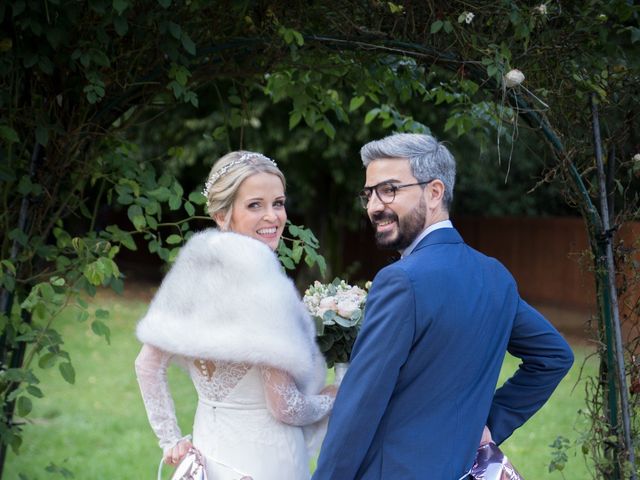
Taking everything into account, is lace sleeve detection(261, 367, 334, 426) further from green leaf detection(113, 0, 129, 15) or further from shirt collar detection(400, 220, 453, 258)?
green leaf detection(113, 0, 129, 15)

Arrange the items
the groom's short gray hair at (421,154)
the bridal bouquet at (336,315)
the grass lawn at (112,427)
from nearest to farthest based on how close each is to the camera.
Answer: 1. the groom's short gray hair at (421,154)
2. the bridal bouquet at (336,315)
3. the grass lawn at (112,427)

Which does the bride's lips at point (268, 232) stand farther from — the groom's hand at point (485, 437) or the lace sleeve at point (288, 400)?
the groom's hand at point (485, 437)

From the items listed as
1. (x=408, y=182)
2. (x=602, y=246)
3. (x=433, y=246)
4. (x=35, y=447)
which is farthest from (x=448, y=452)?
(x=35, y=447)

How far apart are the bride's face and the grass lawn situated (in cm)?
246

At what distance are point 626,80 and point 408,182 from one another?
1.52 metres

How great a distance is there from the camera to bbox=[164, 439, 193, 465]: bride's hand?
9.29 feet

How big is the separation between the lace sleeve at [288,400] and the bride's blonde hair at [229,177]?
56 cm

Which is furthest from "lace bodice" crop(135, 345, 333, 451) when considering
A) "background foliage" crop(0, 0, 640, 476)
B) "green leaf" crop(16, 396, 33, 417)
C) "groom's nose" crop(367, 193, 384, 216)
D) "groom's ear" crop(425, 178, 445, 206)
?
"green leaf" crop(16, 396, 33, 417)

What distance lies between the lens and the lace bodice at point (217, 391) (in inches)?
106

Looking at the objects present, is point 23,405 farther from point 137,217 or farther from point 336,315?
point 336,315

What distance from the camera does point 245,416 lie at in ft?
9.12

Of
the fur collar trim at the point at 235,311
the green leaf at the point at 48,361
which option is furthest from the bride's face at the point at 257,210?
the green leaf at the point at 48,361

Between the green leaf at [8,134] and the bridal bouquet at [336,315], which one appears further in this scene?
the green leaf at [8,134]

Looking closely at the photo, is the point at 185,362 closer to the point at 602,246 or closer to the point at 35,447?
the point at 602,246
